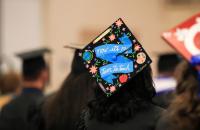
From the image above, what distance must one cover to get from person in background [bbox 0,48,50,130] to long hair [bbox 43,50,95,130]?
695 millimetres

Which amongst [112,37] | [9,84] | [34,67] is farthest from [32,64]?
[112,37]

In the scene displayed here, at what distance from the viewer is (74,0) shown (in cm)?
973

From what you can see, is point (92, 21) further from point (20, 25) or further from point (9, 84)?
point (9, 84)

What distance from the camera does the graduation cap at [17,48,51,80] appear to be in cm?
498

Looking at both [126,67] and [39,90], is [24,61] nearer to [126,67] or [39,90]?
[39,90]

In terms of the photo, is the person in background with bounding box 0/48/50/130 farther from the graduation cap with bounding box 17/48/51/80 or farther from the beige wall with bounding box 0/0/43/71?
the beige wall with bounding box 0/0/43/71

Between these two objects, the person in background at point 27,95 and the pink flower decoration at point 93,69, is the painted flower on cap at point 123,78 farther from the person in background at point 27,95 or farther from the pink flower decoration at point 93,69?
the person in background at point 27,95

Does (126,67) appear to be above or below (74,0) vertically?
below

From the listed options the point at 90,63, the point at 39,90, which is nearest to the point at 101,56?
the point at 90,63

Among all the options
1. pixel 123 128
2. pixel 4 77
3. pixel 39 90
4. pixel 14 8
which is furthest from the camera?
pixel 14 8

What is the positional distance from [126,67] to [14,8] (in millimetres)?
7096

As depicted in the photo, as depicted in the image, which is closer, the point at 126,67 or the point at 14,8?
the point at 126,67

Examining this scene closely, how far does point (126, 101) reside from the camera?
277 centimetres

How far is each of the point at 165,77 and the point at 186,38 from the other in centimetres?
285
